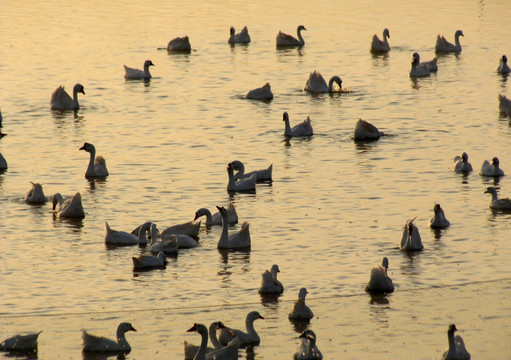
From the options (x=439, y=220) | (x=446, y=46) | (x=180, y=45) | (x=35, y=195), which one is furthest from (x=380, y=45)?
(x=439, y=220)

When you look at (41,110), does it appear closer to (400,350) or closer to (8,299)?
(8,299)

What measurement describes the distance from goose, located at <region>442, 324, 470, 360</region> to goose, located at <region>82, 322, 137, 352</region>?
4.64 metres

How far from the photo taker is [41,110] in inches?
1556

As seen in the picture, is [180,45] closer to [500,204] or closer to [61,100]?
[61,100]

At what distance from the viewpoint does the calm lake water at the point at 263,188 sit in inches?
764

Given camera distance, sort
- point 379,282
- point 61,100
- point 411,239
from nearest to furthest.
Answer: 1. point 379,282
2. point 411,239
3. point 61,100

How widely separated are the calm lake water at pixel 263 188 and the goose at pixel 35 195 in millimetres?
201

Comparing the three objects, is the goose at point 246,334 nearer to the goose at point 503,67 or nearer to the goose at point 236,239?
the goose at point 236,239

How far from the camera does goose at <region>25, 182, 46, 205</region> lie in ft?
90.0

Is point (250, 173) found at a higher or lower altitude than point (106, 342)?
higher

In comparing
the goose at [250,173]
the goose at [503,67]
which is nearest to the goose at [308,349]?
the goose at [250,173]

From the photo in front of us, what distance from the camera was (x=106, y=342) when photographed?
58.5ft

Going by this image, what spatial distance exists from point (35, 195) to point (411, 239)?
9047 mm

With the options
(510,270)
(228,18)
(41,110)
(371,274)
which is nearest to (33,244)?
(371,274)
